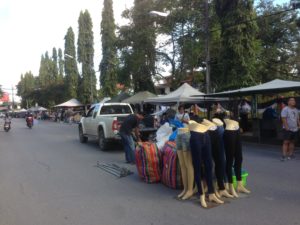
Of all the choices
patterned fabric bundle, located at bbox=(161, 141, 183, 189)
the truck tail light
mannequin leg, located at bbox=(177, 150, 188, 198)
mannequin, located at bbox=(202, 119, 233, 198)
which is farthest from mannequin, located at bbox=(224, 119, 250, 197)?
the truck tail light

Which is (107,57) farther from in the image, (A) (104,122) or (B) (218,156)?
(B) (218,156)

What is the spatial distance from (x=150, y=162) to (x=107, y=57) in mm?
37598

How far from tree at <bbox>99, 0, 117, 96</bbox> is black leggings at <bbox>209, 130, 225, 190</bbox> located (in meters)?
38.1

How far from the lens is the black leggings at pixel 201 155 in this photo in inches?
246

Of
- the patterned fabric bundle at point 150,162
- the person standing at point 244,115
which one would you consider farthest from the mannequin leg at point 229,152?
the person standing at point 244,115

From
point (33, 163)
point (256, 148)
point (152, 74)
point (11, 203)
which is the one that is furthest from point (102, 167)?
point (152, 74)

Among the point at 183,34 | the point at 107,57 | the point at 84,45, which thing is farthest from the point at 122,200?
the point at 84,45

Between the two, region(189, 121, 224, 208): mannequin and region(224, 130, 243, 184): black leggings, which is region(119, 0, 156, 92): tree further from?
region(189, 121, 224, 208): mannequin

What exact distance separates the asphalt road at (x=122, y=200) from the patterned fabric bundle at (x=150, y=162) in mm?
238

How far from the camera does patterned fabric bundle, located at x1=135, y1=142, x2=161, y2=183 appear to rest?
798 cm

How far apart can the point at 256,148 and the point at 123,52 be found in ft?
59.9

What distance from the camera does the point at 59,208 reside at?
6.26 meters

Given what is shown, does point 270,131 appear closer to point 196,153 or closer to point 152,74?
point 196,153

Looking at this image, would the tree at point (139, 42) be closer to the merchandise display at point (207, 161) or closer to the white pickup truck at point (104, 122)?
the white pickup truck at point (104, 122)
